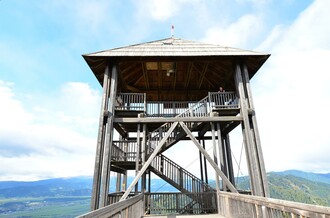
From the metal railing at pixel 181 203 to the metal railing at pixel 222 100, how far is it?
4.27 meters

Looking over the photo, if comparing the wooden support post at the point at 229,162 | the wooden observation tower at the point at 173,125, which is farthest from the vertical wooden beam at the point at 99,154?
the wooden support post at the point at 229,162

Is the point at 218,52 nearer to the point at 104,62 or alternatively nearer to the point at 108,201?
the point at 104,62

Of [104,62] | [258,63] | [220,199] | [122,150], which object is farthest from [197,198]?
[104,62]

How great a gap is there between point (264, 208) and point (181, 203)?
658cm

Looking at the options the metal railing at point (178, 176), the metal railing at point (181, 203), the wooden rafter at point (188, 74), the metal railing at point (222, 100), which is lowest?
the metal railing at point (181, 203)

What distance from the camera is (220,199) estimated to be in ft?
27.6

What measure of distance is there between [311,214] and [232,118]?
7506 millimetres

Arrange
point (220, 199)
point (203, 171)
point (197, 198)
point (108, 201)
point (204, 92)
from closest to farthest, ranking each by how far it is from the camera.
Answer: point (220, 199) → point (108, 201) → point (197, 198) → point (203, 171) → point (204, 92)

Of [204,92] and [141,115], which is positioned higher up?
[204,92]

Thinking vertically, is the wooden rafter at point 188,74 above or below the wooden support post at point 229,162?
above

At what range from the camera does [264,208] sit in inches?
166

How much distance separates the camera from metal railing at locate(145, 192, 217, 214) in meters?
9.59

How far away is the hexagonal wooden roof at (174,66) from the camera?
34.3ft

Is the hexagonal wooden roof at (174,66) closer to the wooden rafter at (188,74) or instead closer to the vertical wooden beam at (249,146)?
the wooden rafter at (188,74)
